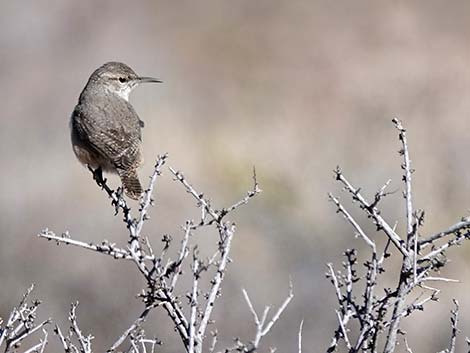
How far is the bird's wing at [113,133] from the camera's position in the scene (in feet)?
21.7

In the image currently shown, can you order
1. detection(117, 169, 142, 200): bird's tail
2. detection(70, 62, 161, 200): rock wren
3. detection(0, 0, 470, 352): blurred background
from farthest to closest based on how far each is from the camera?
detection(0, 0, 470, 352): blurred background < detection(70, 62, 161, 200): rock wren < detection(117, 169, 142, 200): bird's tail

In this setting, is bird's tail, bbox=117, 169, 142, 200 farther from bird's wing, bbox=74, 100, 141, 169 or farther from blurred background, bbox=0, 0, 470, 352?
blurred background, bbox=0, 0, 470, 352

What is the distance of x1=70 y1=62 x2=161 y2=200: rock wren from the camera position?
21.6ft

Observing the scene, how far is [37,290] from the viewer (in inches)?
506

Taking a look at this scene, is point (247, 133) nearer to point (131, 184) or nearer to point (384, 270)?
point (131, 184)

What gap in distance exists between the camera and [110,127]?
6.96 meters

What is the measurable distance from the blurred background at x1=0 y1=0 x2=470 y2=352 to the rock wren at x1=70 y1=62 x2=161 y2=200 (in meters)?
3.66

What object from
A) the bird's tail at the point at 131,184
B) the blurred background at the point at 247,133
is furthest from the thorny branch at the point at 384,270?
the blurred background at the point at 247,133

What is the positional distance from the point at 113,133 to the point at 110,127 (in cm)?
9

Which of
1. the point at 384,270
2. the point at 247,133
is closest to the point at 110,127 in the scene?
the point at 384,270

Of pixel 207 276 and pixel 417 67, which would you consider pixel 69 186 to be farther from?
pixel 417 67

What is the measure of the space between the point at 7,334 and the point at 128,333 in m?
0.71

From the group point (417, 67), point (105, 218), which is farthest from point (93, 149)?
point (417, 67)

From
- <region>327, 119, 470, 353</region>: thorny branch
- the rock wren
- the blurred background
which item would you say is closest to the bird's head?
the rock wren
